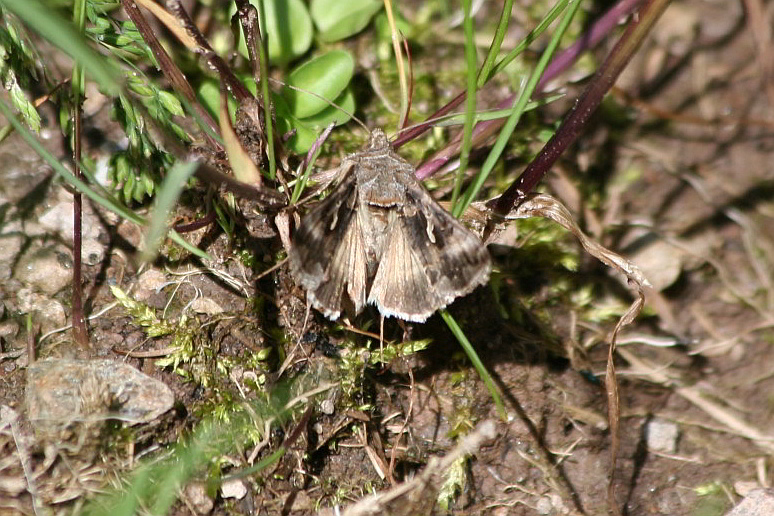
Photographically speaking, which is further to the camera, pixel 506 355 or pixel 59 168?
pixel 506 355

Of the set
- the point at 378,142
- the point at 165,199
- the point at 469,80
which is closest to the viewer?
the point at 165,199

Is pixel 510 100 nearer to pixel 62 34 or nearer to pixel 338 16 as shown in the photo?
pixel 338 16

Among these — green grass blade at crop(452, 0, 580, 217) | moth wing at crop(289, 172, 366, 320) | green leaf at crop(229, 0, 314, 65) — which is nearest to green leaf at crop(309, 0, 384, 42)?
green leaf at crop(229, 0, 314, 65)

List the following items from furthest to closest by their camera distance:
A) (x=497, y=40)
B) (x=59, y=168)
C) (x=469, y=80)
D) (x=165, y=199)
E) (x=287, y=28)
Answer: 1. (x=287, y=28)
2. (x=497, y=40)
3. (x=469, y=80)
4. (x=59, y=168)
5. (x=165, y=199)

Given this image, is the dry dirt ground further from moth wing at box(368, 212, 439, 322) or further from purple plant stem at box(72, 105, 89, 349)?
moth wing at box(368, 212, 439, 322)

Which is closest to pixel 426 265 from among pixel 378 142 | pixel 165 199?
pixel 378 142

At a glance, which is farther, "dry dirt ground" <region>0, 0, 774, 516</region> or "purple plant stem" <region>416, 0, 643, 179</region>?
"purple plant stem" <region>416, 0, 643, 179</region>

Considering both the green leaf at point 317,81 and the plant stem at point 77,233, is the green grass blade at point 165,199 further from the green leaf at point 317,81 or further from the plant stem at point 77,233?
the green leaf at point 317,81
